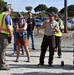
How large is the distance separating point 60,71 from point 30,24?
18.7 feet

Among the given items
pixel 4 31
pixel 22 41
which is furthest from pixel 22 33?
pixel 4 31

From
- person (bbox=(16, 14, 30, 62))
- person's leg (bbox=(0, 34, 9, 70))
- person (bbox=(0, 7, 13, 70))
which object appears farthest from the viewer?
person (bbox=(16, 14, 30, 62))

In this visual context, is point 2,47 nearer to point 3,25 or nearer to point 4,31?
point 4,31

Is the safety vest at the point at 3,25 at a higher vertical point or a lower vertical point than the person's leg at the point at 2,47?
higher

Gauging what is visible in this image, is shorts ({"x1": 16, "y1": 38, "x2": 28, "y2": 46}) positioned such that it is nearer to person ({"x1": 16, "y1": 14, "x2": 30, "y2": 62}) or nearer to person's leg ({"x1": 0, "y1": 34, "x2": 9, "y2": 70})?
person ({"x1": 16, "y1": 14, "x2": 30, "y2": 62})

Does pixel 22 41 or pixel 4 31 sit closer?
pixel 4 31

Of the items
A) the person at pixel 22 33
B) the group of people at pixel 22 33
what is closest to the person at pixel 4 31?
the group of people at pixel 22 33

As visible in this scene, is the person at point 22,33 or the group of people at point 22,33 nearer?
the group of people at point 22,33

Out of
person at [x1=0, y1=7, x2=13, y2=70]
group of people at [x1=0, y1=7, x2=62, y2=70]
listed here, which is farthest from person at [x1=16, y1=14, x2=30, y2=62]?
person at [x1=0, y1=7, x2=13, y2=70]

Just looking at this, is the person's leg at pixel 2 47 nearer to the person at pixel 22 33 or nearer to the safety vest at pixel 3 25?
the safety vest at pixel 3 25

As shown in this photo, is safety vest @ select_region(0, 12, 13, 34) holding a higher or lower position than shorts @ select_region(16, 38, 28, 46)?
higher

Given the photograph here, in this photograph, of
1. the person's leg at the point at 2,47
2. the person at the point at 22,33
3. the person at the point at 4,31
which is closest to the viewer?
→ the person at the point at 4,31

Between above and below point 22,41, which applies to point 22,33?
above

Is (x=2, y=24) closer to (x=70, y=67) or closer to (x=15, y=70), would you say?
(x=15, y=70)
